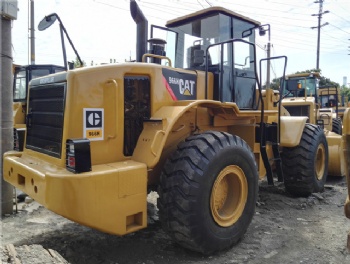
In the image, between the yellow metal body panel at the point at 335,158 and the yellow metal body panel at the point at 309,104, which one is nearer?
the yellow metal body panel at the point at 335,158

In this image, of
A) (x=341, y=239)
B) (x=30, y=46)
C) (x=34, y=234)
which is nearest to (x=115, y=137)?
(x=34, y=234)

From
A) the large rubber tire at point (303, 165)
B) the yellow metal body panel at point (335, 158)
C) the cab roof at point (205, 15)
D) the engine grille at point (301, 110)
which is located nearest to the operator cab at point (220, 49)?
the cab roof at point (205, 15)

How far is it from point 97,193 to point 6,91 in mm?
2957

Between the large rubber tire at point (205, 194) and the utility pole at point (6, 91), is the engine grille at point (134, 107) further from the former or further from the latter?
the utility pole at point (6, 91)

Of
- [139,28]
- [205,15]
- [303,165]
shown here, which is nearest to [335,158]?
[303,165]

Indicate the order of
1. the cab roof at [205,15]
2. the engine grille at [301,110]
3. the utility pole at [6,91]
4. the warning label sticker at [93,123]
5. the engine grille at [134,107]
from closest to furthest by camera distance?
the warning label sticker at [93,123]
the engine grille at [134,107]
the cab roof at [205,15]
the utility pole at [6,91]
the engine grille at [301,110]

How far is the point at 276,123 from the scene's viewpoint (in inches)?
211

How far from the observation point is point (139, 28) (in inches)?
160

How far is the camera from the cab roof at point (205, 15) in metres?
4.51

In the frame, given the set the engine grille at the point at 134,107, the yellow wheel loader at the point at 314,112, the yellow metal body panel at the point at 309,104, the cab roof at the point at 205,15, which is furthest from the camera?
the yellow metal body panel at the point at 309,104

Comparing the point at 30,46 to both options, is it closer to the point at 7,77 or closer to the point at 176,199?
the point at 7,77

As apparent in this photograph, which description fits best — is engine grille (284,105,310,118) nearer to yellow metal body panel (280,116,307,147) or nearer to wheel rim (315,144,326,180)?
wheel rim (315,144,326,180)

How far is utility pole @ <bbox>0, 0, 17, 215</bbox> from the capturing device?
15.7 ft

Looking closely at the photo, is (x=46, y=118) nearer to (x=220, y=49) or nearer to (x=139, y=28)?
(x=139, y=28)
